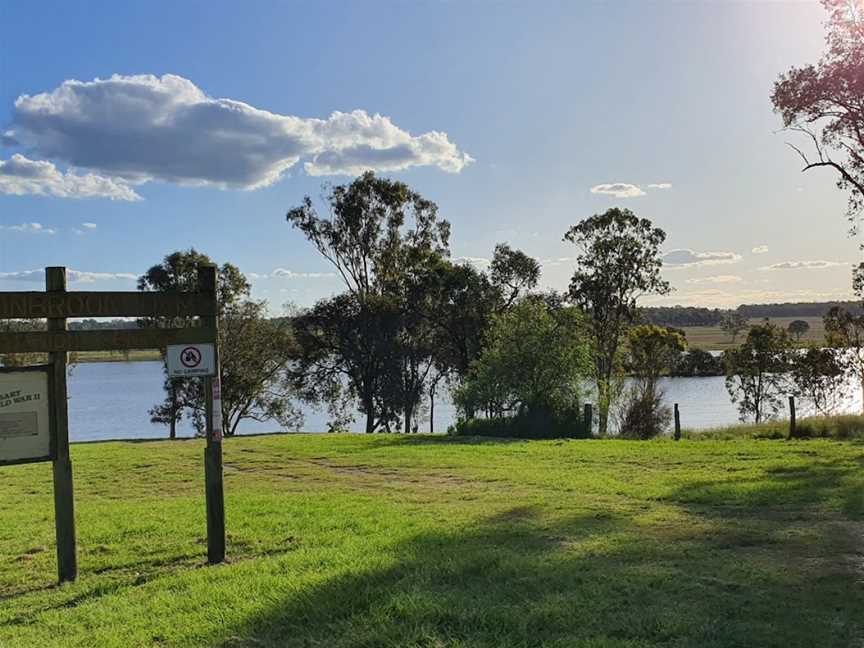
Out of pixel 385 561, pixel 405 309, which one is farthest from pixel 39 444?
pixel 405 309

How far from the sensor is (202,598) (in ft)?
16.4

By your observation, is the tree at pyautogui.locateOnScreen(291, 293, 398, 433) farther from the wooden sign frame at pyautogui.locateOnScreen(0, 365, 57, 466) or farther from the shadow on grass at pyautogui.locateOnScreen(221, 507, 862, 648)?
the shadow on grass at pyautogui.locateOnScreen(221, 507, 862, 648)

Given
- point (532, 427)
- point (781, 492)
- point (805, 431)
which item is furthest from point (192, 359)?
point (805, 431)

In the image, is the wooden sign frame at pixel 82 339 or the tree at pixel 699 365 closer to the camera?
the wooden sign frame at pixel 82 339

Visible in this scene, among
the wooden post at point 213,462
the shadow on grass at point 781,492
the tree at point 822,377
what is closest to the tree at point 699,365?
the tree at point 822,377

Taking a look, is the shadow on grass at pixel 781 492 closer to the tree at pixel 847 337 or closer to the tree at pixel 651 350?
the tree at pixel 651 350

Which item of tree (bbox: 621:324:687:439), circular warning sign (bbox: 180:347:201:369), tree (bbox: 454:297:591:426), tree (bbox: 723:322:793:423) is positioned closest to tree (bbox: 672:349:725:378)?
tree (bbox: 621:324:687:439)

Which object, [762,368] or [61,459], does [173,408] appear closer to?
[61,459]

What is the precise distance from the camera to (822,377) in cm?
4431

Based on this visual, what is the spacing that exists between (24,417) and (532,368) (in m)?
18.1

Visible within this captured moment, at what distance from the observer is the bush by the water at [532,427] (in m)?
20.5

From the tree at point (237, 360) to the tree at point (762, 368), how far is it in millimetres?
28863

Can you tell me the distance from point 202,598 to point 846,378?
46781 mm

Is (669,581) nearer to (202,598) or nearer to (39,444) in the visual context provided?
(202,598)
